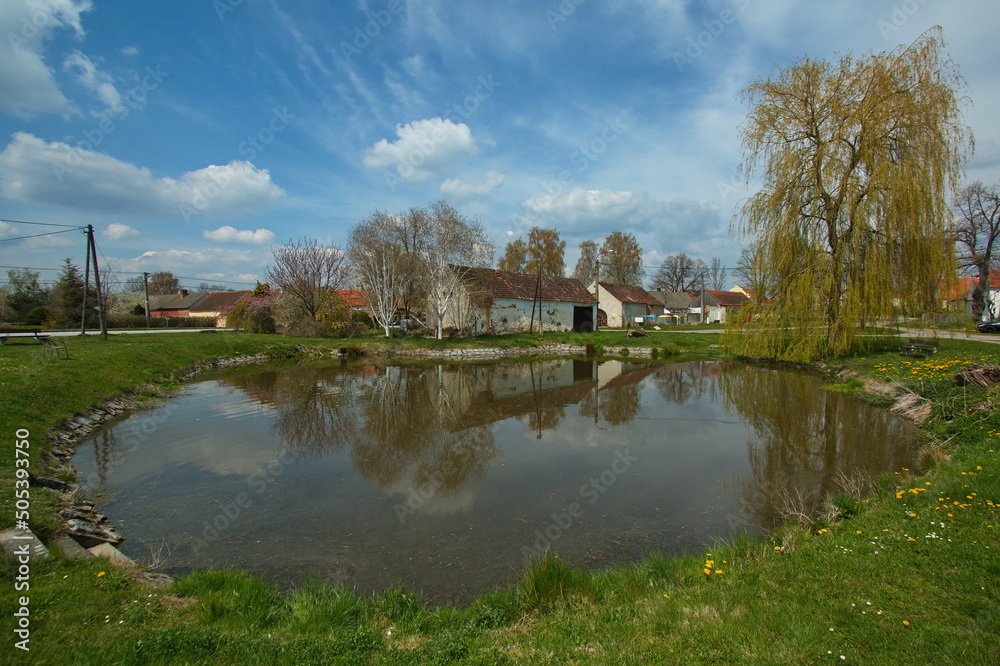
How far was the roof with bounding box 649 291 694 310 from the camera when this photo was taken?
214 ft

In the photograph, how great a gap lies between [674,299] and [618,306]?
1977 centimetres

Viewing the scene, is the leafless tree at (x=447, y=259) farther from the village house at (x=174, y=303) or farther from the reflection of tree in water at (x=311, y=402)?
the village house at (x=174, y=303)

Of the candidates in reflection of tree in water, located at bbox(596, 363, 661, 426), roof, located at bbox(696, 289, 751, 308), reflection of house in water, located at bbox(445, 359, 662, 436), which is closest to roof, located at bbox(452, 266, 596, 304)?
reflection of house in water, located at bbox(445, 359, 662, 436)

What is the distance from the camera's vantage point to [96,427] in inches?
457

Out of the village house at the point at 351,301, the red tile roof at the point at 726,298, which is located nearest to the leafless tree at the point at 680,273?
the red tile roof at the point at 726,298

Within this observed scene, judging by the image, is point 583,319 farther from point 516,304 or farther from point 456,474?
point 456,474

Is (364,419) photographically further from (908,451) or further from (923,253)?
(923,253)

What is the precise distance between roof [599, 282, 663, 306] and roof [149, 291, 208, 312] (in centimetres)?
5396

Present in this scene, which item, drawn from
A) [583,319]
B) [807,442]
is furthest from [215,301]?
[807,442]

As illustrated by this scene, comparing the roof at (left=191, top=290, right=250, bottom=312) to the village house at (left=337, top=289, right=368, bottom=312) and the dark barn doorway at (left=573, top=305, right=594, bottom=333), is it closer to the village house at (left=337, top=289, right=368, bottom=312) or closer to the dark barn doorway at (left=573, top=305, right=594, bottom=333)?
the village house at (left=337, top=289, right=368, bottom=312)

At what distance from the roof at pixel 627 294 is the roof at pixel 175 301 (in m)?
54.0

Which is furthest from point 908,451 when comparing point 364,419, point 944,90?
point 944,90

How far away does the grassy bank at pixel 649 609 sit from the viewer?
323cm

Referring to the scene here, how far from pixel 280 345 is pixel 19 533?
2672cm
